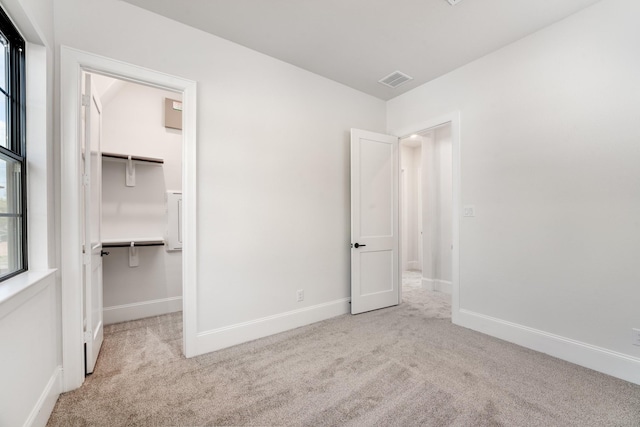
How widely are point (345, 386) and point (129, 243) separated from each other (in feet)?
8.39

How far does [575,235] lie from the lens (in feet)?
7.23

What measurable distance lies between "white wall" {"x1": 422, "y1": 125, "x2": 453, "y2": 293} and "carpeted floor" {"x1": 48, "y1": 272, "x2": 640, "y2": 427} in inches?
71.8

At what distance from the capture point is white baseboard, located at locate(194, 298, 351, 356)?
2.38m

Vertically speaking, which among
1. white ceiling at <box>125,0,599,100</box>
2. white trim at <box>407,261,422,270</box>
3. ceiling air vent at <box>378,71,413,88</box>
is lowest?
white trim at <box>407,261,422,270</box>

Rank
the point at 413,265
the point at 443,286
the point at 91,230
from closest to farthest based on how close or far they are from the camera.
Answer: the point at 91,230
the point at 443,286
the point at 413,265

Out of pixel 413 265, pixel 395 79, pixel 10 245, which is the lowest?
pixel 413 265

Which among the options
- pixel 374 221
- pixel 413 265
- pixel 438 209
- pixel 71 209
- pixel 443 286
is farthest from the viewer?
pixel 413 265

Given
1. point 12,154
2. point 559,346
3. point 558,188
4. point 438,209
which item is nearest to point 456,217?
point 558,188

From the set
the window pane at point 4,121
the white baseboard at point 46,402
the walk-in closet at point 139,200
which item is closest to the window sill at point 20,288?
the white baseboard at point 46,402

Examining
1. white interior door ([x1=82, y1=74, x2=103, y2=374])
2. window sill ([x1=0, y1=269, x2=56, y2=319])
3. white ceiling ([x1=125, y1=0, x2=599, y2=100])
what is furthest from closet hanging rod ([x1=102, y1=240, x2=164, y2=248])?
white ceiling ([x1=125, y1=0, x2=599, y2=100])

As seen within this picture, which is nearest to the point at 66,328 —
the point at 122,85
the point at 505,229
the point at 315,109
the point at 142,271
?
the point at 142,271

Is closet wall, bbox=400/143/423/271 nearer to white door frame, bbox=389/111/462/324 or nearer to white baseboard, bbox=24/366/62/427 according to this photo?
white door frame, bbox=389/111/462/324

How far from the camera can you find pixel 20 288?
1.25 meters

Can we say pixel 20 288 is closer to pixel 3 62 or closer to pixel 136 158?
pixel 3 62
